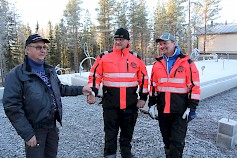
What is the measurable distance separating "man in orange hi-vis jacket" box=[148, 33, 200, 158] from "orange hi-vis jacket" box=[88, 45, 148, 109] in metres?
0.29

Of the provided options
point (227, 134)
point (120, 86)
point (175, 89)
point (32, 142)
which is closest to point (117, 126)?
point (120, 86)

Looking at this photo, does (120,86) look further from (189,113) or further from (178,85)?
(189,113)

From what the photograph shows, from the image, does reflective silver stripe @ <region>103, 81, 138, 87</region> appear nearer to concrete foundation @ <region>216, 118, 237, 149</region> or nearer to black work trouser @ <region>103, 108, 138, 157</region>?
black work trouser @ <region>103, 108, 138, 157</region>

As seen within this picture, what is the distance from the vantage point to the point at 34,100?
1904mm

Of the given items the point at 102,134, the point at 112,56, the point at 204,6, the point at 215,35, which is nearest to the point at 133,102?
the point at 112,56

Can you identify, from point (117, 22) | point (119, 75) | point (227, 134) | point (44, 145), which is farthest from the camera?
point (117, 22)

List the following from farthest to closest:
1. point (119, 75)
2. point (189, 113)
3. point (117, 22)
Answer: point (117, 22) → point (119, 75) → point (189, 113)

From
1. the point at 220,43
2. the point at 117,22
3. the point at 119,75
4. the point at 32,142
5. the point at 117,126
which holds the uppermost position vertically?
the point at 117,22

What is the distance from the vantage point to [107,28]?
28.5m

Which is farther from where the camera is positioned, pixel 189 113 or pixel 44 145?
pixel 189 113

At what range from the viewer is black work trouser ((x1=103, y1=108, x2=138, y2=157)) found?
284cm

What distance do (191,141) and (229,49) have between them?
1197 inches

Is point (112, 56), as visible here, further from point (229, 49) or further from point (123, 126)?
point (229, 49)

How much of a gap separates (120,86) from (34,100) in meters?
1.14
